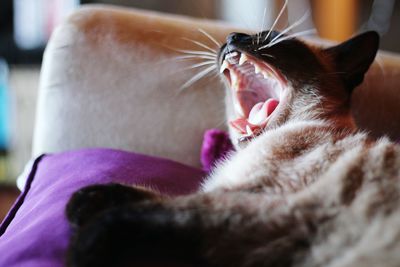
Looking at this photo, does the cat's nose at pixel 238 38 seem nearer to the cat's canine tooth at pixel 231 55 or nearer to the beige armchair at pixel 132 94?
the cat's canine tooth at pixel 231 55

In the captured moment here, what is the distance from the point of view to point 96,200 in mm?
945

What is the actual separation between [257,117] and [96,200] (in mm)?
560

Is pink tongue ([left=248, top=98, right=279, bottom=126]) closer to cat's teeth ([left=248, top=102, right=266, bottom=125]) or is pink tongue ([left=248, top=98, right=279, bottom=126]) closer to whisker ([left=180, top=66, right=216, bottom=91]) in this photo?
cat's teeth ([left=248, top=102, right=266, bottom=125])

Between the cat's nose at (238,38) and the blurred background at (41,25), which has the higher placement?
the cat's nose at (238,38)

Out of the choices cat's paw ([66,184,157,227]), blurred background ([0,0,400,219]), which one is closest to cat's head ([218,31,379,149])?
cat's paw ([66,184,157,227])

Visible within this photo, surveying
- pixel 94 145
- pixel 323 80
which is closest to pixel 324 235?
pixel 323 80

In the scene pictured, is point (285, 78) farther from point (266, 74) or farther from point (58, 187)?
point (58, 187)

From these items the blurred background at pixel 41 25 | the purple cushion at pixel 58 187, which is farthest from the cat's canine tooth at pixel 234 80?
the blurred background at pixel 41 25

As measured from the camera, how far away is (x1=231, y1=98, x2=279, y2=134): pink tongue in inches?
52.2

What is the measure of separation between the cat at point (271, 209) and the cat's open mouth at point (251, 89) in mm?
17

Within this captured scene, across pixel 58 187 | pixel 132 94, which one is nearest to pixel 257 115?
pixel 132 94

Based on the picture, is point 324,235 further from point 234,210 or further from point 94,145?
point 94,145

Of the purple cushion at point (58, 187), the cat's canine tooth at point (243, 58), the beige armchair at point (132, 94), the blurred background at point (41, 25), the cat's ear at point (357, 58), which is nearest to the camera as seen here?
the purple cushion at point (58, 187)

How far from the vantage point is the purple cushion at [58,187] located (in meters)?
0.94
